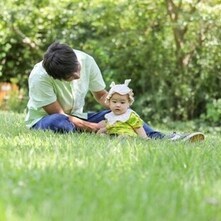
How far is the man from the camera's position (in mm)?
4465

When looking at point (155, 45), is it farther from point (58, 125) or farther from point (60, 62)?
point (60, 62)

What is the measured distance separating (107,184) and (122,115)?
7.81ft

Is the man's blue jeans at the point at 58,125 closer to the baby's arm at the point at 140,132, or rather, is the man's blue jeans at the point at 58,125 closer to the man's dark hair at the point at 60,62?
the baby's arm at the point at 140,132

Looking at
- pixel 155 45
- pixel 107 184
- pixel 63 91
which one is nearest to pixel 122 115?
pixel 63 91

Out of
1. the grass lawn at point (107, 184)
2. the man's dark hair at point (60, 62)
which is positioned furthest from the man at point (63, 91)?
the grass lawn at point (107, 184)

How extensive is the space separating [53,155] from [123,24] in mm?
8883

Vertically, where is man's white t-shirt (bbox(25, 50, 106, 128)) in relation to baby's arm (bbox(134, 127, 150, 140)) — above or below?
above

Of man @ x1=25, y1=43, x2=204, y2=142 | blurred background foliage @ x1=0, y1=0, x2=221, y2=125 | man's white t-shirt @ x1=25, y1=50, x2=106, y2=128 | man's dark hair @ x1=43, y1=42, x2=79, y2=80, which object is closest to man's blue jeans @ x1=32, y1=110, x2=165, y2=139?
man @ x1=25, y1=43, x2=204, y2=142

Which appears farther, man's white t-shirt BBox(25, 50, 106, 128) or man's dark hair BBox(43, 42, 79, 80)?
man's white t-shirt BBox(25, 50, 106, 128)

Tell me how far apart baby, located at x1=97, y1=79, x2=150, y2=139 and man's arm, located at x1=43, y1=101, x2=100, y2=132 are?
137mm

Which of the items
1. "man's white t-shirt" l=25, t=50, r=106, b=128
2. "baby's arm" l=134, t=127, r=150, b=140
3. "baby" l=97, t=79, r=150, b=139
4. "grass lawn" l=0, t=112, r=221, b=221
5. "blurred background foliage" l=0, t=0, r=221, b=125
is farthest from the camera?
"blurred background foliage" l=0, t=0, r=221, b=125

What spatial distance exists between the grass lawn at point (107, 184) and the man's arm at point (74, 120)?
54.6 inches

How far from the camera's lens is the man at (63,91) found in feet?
14.6

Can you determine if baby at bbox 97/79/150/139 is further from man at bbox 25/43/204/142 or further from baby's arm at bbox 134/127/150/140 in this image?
man at bbox 25/43/204/142
